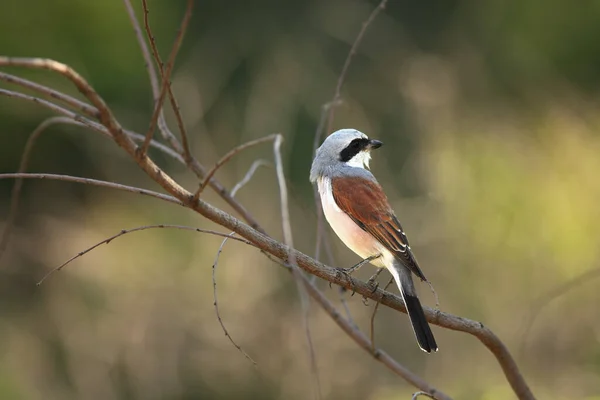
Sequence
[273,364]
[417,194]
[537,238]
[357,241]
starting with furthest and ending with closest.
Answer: [417,194], [537,238], [273,364], [357,241]

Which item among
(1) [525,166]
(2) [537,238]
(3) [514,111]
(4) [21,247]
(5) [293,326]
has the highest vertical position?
(3) [514,111]

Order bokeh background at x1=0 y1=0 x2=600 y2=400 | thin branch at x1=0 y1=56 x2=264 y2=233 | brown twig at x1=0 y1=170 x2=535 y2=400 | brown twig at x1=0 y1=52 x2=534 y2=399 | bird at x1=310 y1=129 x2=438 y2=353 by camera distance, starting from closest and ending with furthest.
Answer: thin branch at x1=0 y1=56 x2=264 y2=233
brown twig at x1=0 y1=52 x2=534 y2=399
brown twig at x1=0 y1=170 x2=535 y2=400
bird at x1=310 y1=129 x2=438 y2=353
bokeh background at x1=0 y1=0 x2=600 y2=400

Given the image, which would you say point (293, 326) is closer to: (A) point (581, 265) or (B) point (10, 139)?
(A) point (581, 265)

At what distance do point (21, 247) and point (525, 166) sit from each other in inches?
181

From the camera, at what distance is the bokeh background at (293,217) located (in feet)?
19.7

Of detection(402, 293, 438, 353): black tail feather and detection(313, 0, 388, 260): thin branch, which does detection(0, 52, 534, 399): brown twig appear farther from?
detection(313, 0, 388, 260): thin branch

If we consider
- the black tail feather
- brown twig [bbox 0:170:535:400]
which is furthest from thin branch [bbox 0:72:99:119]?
the black tail feather

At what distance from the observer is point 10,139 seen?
A: 25.6 ft

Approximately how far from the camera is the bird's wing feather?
2.49m

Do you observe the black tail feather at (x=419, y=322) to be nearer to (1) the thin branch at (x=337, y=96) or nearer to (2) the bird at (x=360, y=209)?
(2) the bird at (x=360, y=209)

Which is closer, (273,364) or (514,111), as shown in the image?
(273,364)

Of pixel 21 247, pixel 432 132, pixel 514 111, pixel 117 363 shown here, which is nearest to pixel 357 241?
pixel 117 363

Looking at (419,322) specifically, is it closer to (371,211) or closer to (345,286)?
(345,286)

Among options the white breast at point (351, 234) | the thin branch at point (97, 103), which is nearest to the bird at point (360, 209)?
the white breast at point (351, 234)
